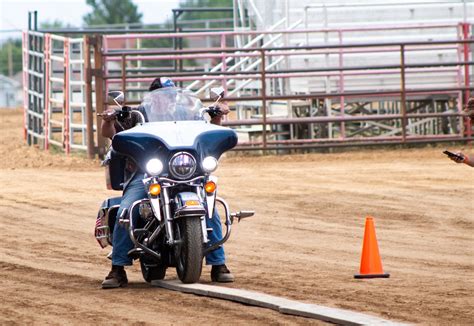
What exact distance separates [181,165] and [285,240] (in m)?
3.41

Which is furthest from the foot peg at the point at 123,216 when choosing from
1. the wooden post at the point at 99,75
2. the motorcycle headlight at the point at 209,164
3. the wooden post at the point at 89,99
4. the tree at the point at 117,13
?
the tree at the point at 117,13

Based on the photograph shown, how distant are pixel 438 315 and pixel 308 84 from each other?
601 inches

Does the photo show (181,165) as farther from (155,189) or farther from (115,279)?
(115,279)

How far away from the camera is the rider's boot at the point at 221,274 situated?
930cm

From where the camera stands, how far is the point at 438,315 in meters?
7.55

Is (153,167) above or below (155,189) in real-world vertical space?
above

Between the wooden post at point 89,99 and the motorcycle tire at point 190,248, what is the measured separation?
12.2 meters

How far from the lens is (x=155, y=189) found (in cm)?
902

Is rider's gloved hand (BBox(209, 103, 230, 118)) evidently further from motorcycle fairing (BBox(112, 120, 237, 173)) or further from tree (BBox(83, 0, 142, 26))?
tree (BBox(83, 0, 142, 26))

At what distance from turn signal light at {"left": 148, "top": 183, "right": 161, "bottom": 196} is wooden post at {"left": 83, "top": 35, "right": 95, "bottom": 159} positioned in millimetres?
12118

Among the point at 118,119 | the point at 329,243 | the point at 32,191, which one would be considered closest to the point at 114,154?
the point at 118,119

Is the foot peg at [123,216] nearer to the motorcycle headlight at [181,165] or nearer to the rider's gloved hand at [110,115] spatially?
the motorcycle headlight at [181,165]

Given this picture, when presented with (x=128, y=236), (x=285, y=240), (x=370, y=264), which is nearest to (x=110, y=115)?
(x=128, y=236)

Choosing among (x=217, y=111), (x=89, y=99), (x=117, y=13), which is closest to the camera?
(x=217, y=111)
